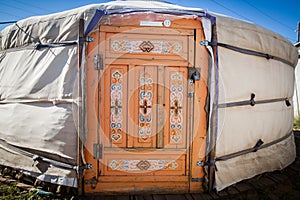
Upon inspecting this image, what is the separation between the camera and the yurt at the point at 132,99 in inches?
81.1

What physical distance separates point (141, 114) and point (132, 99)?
0.16m

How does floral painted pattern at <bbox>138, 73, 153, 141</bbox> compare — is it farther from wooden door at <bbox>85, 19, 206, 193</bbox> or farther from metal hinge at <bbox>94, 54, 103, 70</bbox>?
metal hinge at <bbox>94, 54, 103, 70</bbox>

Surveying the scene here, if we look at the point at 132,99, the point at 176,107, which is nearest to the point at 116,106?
the point at 132,99

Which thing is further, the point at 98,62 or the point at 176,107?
the point at 176,107

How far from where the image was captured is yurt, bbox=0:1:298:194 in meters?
2.06

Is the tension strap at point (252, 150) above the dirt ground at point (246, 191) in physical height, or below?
above

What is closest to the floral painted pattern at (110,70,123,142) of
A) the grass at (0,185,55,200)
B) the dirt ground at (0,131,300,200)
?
the dirt ground at (0,131,300,200)

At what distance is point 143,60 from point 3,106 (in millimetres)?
1668

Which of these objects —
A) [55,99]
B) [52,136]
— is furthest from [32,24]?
[52,136]

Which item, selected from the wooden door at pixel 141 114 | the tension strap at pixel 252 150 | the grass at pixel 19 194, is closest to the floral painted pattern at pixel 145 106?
the wooden door at pixel 141 114

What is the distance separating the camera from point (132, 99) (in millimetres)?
2146

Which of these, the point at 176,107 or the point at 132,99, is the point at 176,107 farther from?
the point at 132,99

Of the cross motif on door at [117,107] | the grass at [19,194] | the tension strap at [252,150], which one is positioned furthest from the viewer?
the tension strap at [252,150]

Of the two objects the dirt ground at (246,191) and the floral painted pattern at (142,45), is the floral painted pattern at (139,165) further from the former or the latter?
the floral painted pattern at (142,45)
